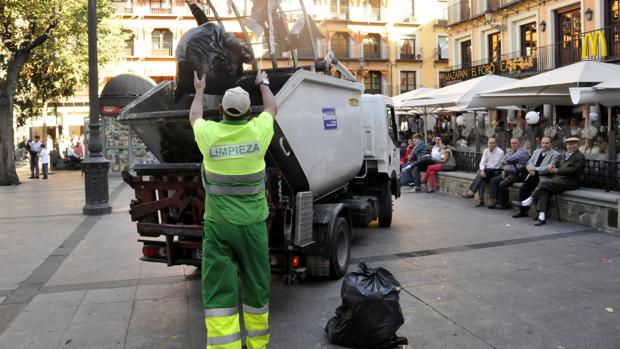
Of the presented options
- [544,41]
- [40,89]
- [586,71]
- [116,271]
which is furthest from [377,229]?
[544,41]

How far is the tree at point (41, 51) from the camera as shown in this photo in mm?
17094

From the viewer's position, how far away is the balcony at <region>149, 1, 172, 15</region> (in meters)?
42.8

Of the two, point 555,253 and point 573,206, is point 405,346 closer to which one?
point 555,253

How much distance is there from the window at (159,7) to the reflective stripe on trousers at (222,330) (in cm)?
4288

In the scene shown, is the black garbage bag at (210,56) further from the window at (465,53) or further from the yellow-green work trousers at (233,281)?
the window at (465,53)

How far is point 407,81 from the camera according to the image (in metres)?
47.1

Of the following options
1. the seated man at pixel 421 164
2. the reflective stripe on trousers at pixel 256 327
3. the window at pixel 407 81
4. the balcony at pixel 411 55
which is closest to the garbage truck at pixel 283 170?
the reflective stripe on trousers at pixel 256 327

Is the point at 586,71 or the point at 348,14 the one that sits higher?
the point at 348,14

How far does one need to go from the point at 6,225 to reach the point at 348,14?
3986 centimetres

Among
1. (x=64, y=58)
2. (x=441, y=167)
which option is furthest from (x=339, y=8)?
(x=441, y=167)

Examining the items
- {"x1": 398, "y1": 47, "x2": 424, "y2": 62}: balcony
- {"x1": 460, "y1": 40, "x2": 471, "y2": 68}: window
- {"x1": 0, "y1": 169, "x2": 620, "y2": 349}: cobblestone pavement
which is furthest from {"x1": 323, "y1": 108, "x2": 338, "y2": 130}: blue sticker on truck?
{"x1": 398, "y1": 47, "x2": 424, "y2": 62}: balcony

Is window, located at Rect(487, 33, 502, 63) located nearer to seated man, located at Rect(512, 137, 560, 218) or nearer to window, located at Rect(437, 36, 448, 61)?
window, located at Rect(437, 36, 448, 61)

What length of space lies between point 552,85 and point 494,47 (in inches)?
768

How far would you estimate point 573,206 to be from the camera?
9.16m
